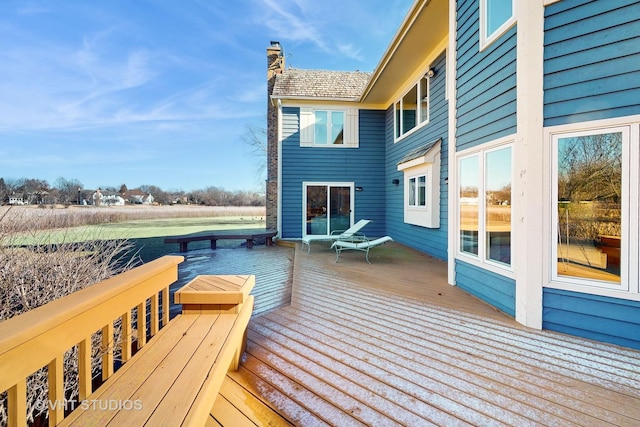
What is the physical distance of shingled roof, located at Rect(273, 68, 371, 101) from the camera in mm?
9203

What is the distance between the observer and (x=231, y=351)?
1.85 metres

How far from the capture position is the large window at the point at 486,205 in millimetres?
3326

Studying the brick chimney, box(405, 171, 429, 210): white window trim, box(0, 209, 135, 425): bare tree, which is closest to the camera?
box(0, 209, 135, 425): bare tree

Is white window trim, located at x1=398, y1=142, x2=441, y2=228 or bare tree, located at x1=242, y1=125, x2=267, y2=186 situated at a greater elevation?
bare tree, located at x1=242, y1=125, x2=267, y2=186

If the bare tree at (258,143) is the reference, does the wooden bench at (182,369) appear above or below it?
below

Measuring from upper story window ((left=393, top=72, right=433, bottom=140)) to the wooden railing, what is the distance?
6.73 m

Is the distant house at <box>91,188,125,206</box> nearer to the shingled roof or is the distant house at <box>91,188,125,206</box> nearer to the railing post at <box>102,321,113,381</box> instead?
the shingled roof

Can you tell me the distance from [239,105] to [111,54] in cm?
1316

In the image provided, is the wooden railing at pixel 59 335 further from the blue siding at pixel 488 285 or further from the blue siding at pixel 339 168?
the blue siding at pixel 339 168

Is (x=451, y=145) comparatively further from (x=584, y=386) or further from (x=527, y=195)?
(x=584, y=386)

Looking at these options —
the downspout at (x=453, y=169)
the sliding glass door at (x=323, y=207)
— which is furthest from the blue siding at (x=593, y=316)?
the sliding glass door at (x=323, y=207)

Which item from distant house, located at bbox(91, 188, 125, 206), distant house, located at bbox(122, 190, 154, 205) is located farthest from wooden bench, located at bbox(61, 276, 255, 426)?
distant house, located at bbox(122, 190, 154, 205)

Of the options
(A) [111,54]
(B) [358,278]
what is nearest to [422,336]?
(B) [358,278]

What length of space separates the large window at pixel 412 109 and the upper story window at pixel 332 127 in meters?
1.48
